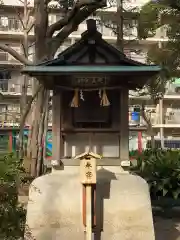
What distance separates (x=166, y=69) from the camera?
46.9ft

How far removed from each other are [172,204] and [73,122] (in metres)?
4.71

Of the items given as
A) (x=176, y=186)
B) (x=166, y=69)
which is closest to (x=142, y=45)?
(x=166, y=69)

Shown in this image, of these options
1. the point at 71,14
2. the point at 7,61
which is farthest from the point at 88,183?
the point at 7,61

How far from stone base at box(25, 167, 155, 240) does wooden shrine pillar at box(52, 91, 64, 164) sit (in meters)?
0.62

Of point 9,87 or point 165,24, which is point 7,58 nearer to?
point 9,87

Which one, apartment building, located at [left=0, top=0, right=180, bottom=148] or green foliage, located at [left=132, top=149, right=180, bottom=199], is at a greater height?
apartment building, located at [left=0, top=0, right=180, bottom=148]

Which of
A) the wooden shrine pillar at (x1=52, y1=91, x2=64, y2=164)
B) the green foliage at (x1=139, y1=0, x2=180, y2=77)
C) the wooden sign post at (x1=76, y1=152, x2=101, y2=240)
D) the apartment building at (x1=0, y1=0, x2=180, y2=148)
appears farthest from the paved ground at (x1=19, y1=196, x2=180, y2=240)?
the apartment building at (x1=0, y1=0, x2=180, y2=148)

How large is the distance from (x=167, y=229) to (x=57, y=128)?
407cm

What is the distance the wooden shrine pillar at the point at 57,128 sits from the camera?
7711 mm

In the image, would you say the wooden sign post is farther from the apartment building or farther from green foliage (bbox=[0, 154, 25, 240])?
the apartment building

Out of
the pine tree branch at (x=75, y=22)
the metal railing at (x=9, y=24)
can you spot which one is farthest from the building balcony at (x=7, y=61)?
the pine tree branch at (x=75, y=22)

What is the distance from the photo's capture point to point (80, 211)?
710 cm

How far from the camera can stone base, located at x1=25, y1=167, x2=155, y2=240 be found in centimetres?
708

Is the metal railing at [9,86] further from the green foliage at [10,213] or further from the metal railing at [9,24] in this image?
the green foliage at [10,213]
